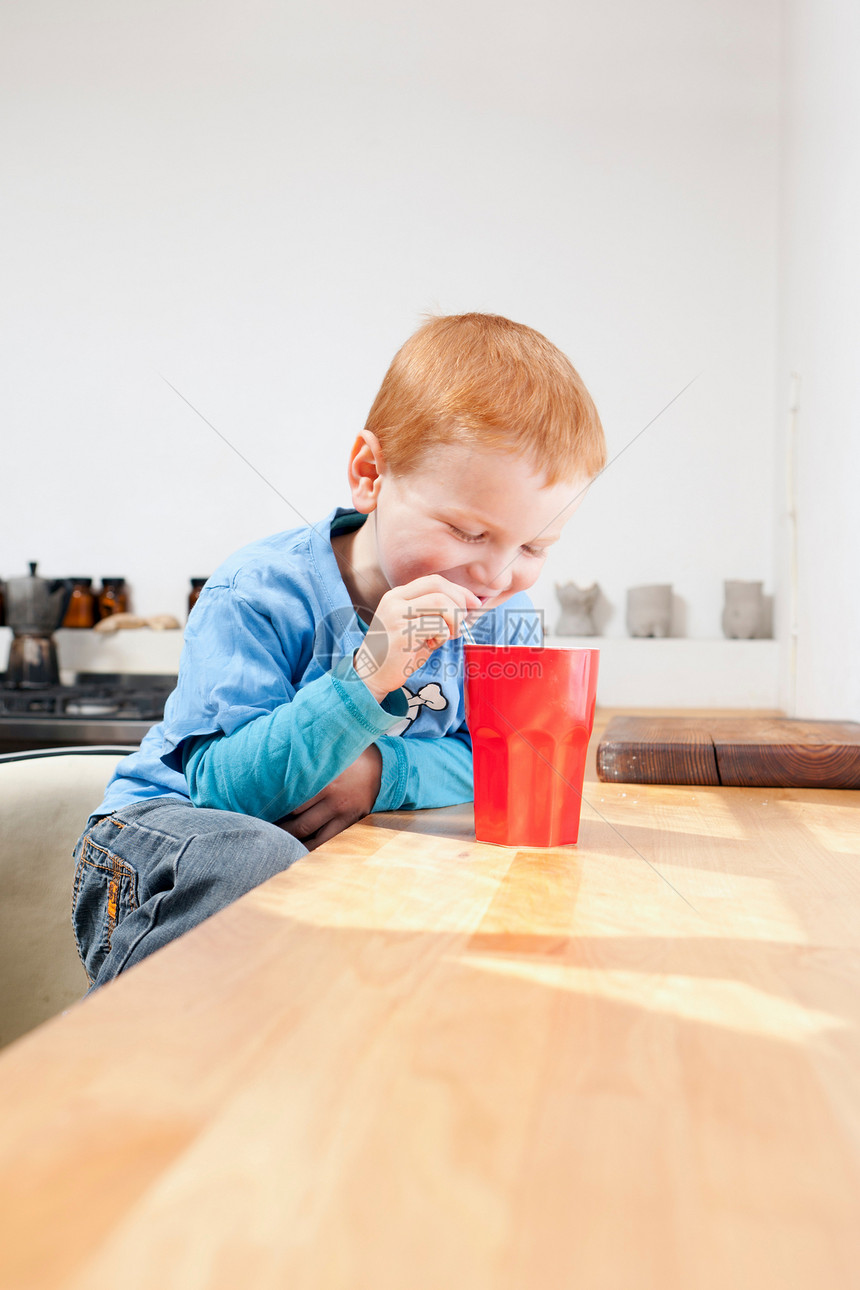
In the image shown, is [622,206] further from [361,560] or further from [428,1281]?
[428,1281]

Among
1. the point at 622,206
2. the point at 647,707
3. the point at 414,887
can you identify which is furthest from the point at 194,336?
the point at 414,887

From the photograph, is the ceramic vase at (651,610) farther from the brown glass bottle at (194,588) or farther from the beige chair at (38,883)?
the beige chair at (38,883)

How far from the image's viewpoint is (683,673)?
2.58m

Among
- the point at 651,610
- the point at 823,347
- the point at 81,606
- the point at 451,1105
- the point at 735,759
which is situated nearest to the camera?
the point at 451,1105

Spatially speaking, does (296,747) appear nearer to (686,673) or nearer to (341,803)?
(341,803)

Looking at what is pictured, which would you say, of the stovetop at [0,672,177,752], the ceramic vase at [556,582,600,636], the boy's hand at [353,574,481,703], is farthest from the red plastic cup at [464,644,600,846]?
the ceramic vase at [556,582,600,636]

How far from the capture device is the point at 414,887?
0.47 metres

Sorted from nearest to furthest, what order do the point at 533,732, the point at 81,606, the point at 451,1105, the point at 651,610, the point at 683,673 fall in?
the point at 451,1105 → the point at 533,732 → the point at 683,673 → the point at 651,610 → the point at 81,606

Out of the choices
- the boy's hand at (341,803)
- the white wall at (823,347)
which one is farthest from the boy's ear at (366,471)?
the white wall at (823,347)

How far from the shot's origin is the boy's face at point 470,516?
73cm

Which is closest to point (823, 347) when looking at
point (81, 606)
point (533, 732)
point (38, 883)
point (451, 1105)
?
point (533, 732)

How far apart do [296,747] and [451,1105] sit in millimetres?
430

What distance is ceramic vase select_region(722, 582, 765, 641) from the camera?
265cm

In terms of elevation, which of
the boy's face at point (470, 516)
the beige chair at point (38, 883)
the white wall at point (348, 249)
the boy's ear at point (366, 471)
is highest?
the white wall at point (348, 249)
